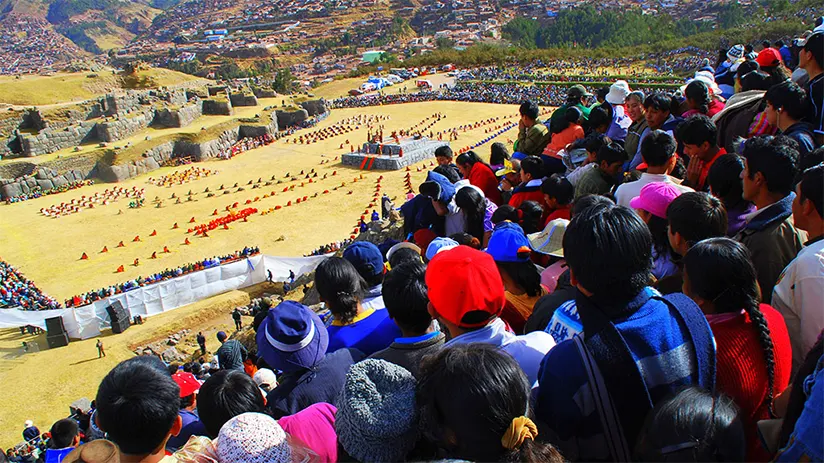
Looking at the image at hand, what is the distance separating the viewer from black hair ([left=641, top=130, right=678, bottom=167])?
5.15m

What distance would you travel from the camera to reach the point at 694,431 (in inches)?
79.0

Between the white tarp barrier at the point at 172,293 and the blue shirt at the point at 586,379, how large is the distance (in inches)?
536

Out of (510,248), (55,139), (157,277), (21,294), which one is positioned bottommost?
(55,139)

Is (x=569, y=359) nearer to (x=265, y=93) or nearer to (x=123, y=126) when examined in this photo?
(x=123, y=126)

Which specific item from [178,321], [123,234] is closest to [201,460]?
[178,321]

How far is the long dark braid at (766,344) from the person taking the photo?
245 centimetres

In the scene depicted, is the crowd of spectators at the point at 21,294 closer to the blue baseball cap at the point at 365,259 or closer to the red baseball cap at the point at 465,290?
the blue baseball cap at the point at 365,259

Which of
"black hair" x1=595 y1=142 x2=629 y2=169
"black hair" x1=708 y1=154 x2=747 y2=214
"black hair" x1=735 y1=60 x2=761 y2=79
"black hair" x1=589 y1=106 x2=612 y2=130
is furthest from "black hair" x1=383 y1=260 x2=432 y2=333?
"black hair" x1=735 y1=60 x2=761 y2=79

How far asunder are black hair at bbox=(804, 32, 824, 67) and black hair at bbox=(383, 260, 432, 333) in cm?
532

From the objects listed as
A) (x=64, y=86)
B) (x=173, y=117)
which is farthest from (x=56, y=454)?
(x=64, y=86)

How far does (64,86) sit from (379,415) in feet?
169

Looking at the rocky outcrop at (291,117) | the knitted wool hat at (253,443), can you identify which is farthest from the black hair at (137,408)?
the rocky outcrop at (291,117)

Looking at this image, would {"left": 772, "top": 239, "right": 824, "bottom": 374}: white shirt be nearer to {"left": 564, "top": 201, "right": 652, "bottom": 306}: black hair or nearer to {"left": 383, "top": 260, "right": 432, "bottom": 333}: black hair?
{"left": 564, "top": 201, "right": 652, "bottom": 306}: black hair

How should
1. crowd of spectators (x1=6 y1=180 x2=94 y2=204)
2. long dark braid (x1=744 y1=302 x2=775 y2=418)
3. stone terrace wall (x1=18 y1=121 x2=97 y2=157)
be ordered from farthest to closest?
stone terrace wall (x1=18 y1=121 x2=97 y2=157), crowd of spectators (x1=6 y1=180 x2=94 y2=204), long dark braid (x1=744 y1=302 x2=775 y2=418)
